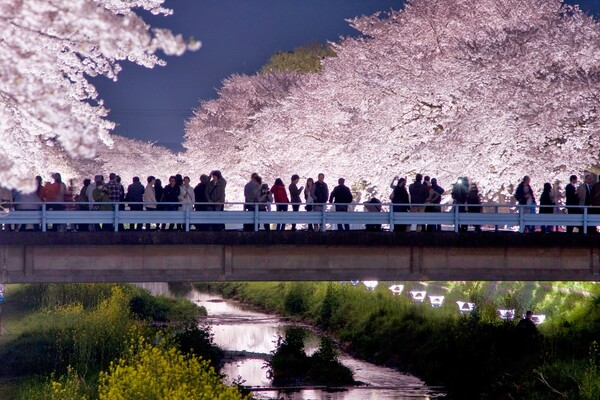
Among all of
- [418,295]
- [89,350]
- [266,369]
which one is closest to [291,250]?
[89,350]

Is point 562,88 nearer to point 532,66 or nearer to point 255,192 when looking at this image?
point 532,66

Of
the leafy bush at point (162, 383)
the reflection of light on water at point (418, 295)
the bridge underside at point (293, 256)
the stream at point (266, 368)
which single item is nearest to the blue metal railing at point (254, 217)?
the bridge underside at point (293, 256)

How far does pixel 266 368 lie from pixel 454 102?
12.3 metres

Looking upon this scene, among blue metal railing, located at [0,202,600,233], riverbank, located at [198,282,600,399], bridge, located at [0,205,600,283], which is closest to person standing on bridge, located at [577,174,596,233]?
blue metal railing, located at [0,202,600,233]

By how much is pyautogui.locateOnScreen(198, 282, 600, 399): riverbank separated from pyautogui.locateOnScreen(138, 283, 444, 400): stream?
819mm

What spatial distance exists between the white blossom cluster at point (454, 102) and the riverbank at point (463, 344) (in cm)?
484

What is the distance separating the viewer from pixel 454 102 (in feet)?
123

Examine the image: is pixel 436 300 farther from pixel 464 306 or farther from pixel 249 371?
pixel 249 371

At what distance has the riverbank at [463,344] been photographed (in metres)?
25.0

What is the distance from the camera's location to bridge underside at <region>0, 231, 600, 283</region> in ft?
75.3

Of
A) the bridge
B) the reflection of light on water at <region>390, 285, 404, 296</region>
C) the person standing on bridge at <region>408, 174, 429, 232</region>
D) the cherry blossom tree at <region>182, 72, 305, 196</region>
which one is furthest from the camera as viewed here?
the cherry blossom tree at <region>182, 72, 305, 196</region>

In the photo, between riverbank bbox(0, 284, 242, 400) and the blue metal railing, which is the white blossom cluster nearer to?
the blue metal railing

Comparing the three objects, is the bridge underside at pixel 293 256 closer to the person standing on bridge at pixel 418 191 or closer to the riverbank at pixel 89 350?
the person standing on bridge at pixel 418 191

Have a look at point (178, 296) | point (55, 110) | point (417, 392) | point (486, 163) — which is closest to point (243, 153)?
point (178, 296)
